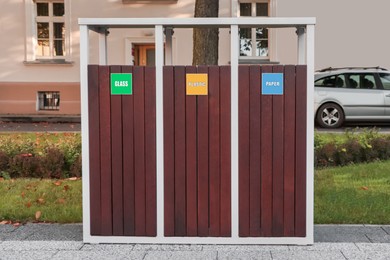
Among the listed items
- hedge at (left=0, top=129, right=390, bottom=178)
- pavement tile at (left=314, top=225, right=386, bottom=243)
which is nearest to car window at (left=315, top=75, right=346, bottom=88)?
hedge at (left=0, top=129, right=390, bottom=178)

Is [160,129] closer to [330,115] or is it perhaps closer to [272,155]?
[272,155]

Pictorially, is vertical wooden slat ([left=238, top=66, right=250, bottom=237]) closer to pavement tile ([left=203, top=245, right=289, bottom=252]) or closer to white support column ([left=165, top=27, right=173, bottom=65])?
pavement tile ([left=203, top=245, right=289, bottom=252])

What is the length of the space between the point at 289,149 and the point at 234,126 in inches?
19.8

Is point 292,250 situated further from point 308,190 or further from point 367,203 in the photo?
point 367,203

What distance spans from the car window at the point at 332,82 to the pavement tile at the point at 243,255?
11.7 m

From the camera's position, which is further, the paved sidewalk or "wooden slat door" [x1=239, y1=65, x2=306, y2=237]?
"wooden slat door" [x1=239, y1=65, x2=306, y2=237]

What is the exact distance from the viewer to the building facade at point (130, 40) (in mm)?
19656

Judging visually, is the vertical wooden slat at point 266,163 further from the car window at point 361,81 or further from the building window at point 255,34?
the building window at point 255,34

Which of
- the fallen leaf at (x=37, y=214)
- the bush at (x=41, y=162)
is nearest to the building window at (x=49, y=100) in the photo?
the bush at (x=41, y=162)

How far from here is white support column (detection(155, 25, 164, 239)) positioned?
508cm

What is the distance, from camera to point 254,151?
5086mm

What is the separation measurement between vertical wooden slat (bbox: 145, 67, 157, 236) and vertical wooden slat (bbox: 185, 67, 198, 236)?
0.29 meters

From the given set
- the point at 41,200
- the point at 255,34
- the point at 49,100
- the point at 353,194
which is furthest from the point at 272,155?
the point at 49,100

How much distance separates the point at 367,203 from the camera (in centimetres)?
654
